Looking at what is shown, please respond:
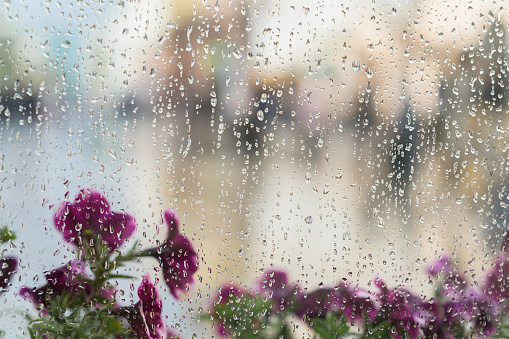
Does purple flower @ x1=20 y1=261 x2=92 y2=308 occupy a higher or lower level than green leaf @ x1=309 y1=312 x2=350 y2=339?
higher

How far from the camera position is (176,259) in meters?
0.49

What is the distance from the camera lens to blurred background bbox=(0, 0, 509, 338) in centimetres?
48

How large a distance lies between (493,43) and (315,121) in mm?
212

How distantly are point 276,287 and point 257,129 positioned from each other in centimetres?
16

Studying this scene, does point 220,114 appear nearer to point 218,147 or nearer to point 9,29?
point 218,147

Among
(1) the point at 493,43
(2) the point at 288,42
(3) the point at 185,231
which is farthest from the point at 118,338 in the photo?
(1) the point at 493,43

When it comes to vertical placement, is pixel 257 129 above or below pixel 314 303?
above

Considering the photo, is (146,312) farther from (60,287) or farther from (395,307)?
(395,307)

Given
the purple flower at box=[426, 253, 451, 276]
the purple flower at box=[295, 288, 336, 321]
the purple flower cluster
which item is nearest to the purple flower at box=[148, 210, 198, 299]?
the purple flower cluster

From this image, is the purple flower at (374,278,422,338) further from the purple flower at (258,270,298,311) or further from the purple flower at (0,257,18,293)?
the purple flower at (0,257,18,293)

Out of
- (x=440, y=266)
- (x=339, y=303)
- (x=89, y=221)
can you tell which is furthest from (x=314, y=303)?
(x=89, y=221)

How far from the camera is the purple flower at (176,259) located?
19.3 inches

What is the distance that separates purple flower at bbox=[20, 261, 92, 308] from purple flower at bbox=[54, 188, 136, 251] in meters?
0.03

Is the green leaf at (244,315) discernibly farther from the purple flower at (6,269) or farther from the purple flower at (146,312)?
the purple flower at (6,269)
